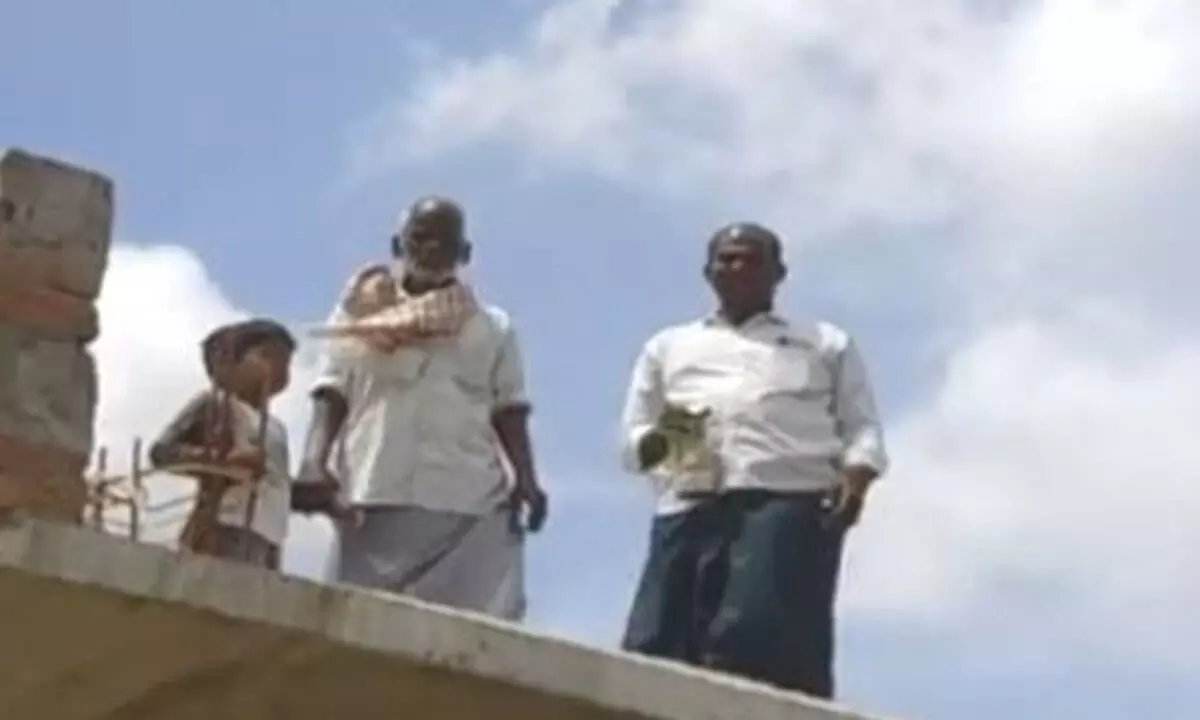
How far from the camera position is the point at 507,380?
7.78 metres

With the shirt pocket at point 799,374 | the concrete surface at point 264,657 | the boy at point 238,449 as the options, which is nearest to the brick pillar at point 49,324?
the concrete surface at point 264,657

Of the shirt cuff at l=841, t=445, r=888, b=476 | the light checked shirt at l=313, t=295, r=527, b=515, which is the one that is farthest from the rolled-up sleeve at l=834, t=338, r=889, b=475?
the light checked shirt at l=313, t=295, r=527, b=515

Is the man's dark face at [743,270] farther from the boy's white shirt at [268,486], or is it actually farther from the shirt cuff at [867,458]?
the boy's white shirt at [268,486]

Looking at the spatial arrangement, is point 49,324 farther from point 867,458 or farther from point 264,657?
point 867,458

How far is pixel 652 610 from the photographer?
300 inches

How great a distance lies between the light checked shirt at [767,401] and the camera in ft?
24.7

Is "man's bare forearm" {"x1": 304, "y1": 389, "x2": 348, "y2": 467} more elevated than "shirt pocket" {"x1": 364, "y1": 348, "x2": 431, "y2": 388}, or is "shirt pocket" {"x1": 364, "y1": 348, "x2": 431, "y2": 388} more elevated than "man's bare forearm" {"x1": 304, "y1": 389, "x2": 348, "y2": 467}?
"shirt pocket" {"x1": 364, "y1": 348, "x2": 431, "y2": 388}

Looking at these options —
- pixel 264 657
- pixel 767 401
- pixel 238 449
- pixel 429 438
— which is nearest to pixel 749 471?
pixel 767 401

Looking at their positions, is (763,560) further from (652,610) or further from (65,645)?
(65,645)

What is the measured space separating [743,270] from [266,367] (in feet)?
3.85

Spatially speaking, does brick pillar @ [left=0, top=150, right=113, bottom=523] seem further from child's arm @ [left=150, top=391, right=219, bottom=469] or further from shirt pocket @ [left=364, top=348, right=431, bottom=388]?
shirt pocket @ [left=364, top=348, right=431, bottom=388]

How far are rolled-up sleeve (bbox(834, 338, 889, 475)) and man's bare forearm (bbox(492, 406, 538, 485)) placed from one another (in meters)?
0.74

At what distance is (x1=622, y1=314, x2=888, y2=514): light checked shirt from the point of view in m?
7.53

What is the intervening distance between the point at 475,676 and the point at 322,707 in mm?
423
